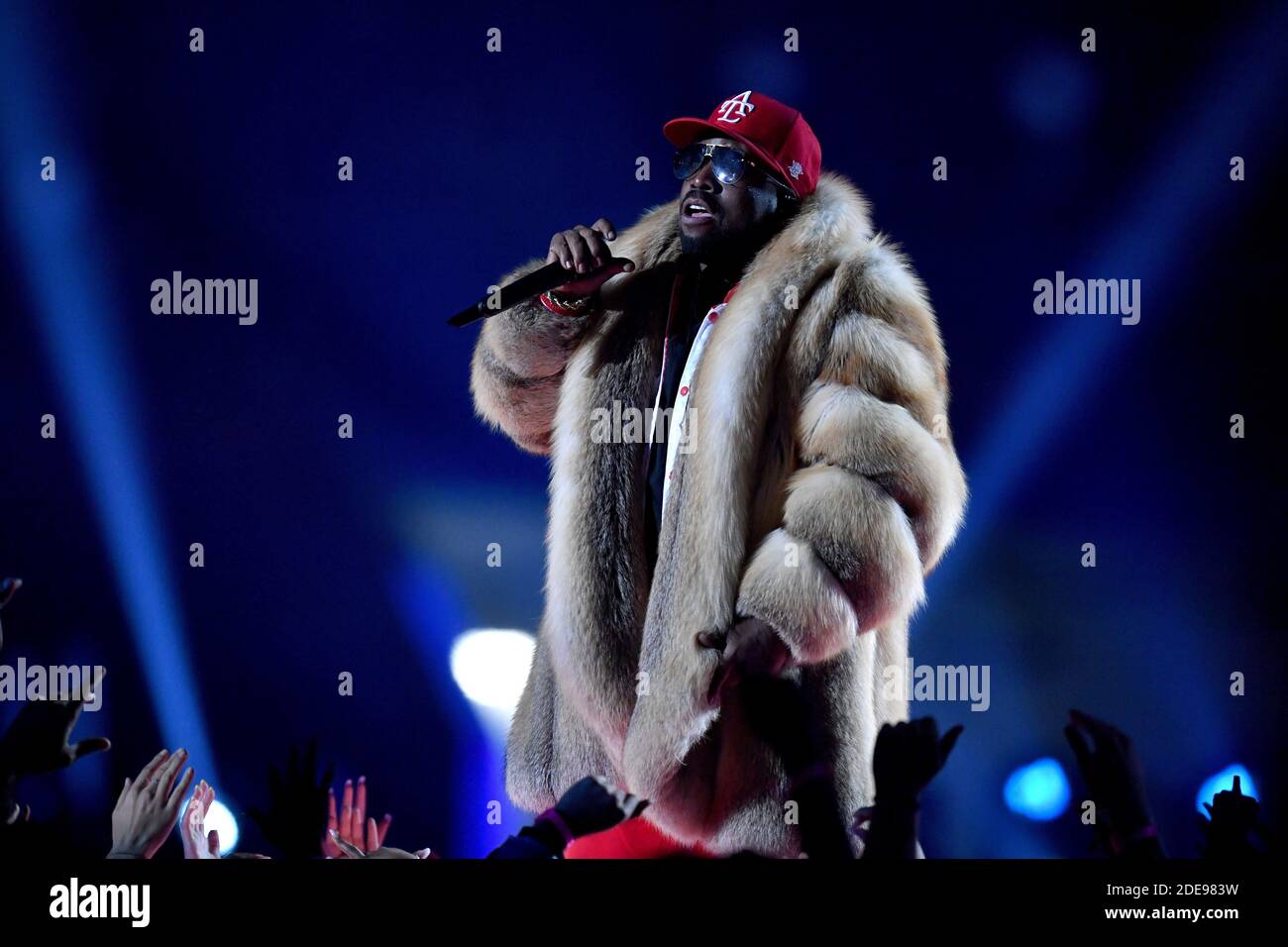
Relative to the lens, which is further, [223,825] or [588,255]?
[223,825]

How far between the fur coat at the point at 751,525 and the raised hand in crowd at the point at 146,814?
2.26 ft

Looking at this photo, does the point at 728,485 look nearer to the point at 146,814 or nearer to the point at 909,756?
the point at 909,756

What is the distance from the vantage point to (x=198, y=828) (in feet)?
9.34

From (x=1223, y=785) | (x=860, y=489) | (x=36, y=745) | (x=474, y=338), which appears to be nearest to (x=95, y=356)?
(x=474, y=338)

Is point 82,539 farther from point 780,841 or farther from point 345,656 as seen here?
point 780,841

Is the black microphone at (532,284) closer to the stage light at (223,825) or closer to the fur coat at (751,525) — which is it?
the fur coat at (751,525)

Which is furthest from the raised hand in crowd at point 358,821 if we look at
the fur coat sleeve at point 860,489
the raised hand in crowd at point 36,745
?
the fur coat sleeve at point 860,489

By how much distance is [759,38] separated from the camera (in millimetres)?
3168

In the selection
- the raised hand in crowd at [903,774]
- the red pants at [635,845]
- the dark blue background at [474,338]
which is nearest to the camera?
the raised hand in crowd at [903,774]

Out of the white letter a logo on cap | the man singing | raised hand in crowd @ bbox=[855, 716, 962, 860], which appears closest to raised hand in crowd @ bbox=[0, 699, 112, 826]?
the man singing

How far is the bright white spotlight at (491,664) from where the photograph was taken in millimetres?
3082

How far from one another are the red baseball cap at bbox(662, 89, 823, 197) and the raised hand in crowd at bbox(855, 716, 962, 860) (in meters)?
1.20

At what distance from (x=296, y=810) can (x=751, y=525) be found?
0.99 metres

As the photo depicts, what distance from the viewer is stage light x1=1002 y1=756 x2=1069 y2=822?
312 cm
